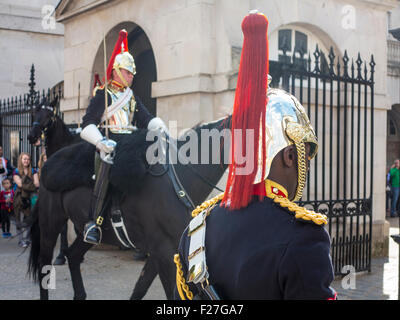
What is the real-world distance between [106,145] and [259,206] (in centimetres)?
315

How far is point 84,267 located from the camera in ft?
24.5

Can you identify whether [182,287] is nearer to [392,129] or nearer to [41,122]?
[41,122]

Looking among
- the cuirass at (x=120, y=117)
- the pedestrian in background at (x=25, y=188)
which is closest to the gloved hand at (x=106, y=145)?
the cuirass at (x=120, y=117)

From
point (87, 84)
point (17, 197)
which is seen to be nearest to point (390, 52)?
point (87, 84)

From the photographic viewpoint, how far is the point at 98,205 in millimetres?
4746

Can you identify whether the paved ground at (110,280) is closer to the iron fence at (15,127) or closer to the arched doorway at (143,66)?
the arched doorway at (143,66)

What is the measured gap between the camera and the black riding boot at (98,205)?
469 cm

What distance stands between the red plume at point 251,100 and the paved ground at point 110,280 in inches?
175

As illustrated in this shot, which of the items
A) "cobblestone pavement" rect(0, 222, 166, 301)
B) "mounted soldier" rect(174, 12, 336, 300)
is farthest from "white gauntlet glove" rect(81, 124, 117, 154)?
"mounted soldier" rect(174, 12, 336, 300)

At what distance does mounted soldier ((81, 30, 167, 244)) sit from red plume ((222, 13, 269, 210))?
3.02m

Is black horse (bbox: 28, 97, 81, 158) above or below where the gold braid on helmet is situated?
above

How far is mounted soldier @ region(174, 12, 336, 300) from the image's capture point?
4.95 feet

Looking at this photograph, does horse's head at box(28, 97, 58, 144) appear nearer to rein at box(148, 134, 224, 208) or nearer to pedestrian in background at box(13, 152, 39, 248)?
pedestrian in background at box(13, 152, 39, 248)

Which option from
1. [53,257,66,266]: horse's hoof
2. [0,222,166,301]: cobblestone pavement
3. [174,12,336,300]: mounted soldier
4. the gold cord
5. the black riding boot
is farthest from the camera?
[53,257,66,266]: horse's hoof
